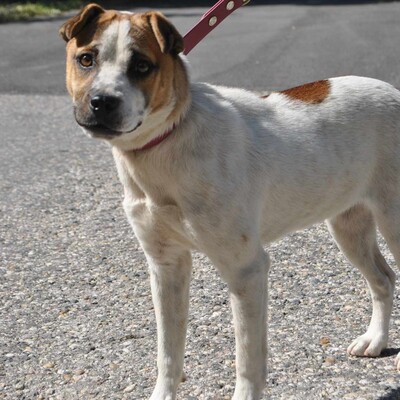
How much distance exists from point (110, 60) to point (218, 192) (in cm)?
A: 64

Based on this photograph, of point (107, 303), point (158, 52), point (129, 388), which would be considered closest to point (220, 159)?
point (158, 52)

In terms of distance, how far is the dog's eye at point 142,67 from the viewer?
3424 mm

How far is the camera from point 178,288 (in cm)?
393

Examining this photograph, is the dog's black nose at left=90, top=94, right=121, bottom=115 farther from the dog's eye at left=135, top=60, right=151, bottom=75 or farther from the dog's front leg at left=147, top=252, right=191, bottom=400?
the dog's front leg at left=147, top=252, right=191, bottom=400

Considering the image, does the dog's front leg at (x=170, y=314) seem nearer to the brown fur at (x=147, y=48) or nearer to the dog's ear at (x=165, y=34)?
the brown fur at (x=147, y=48)

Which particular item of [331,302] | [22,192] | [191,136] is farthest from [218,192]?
[22,192]

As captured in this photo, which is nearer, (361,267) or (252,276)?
(252,276)

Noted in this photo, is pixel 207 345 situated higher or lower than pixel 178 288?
lower

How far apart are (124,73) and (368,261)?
1706 millimetres

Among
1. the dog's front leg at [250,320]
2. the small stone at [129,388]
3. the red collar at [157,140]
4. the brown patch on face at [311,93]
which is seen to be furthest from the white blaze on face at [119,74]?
the small stone at [129,388]

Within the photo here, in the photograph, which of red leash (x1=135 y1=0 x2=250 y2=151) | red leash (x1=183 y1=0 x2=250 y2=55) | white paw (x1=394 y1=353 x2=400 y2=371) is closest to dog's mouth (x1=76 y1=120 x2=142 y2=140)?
red leash (x1=135 y1=0 x2=250 y2=151)

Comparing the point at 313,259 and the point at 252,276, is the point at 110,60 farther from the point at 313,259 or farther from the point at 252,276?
the point at 313,259

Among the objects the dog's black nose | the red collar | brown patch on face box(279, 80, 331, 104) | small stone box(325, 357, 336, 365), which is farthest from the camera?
small stone box(325, 357, 336, 365)

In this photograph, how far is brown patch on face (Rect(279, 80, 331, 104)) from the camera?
415 centimetres
